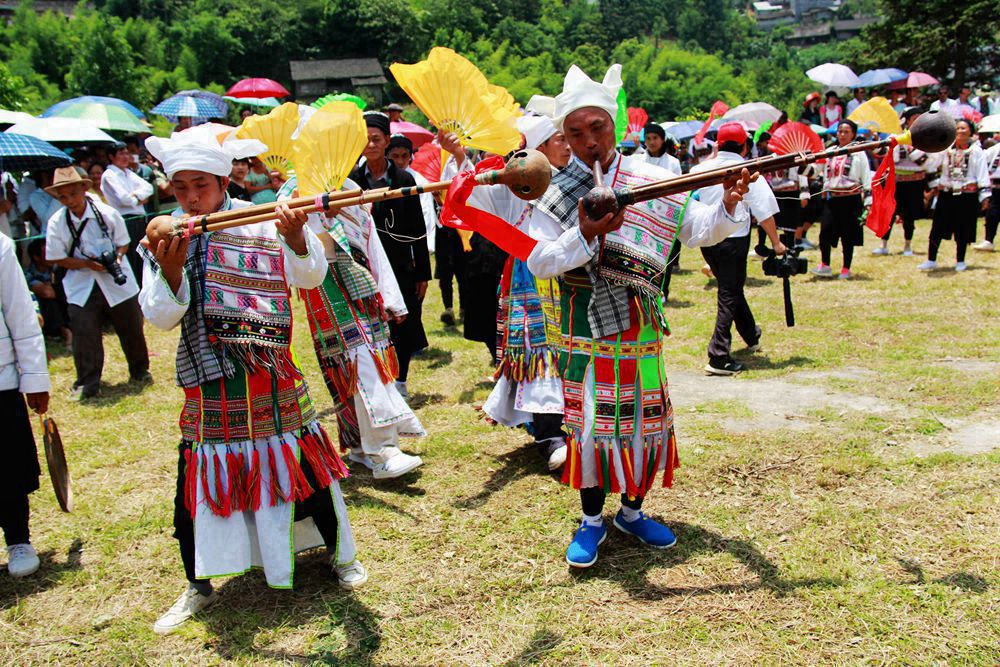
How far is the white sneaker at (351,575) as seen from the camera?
349 centimetres

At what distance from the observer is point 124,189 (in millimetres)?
9062

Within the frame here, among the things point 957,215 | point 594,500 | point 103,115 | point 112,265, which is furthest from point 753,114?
point 594,500

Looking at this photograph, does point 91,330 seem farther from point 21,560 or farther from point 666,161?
point 666,161

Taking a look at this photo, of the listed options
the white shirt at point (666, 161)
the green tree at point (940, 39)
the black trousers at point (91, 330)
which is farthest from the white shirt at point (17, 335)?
the green tree at point (940, 39)

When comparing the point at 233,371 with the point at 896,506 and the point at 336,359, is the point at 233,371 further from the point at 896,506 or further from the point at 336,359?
the point at 896,506

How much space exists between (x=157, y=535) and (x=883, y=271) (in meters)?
9.36

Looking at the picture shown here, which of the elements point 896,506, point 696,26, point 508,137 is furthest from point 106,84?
point 696,26

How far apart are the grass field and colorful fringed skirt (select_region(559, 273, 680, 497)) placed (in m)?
0.50

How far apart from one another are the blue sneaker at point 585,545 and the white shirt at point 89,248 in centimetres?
499

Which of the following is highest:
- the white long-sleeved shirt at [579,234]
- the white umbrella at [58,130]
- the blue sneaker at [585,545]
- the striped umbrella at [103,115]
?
the striped umbrella at [103,115]

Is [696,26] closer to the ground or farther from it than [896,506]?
farther from it

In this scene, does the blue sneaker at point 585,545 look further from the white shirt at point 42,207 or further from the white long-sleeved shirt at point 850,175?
the white long-sleeved shirt at point 850,175

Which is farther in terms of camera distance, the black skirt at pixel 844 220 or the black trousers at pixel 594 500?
the black skirt at pixel 844 220

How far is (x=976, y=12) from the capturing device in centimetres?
2403
